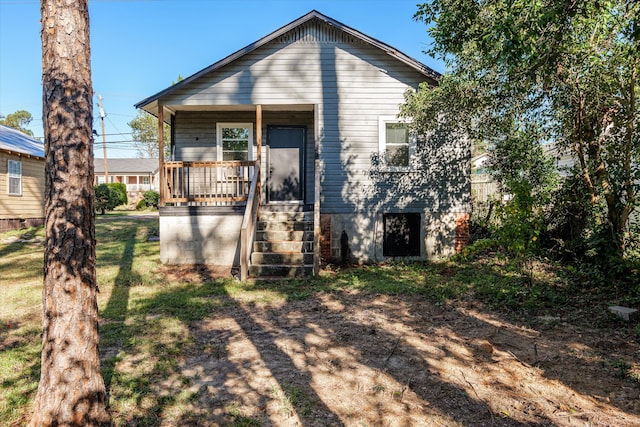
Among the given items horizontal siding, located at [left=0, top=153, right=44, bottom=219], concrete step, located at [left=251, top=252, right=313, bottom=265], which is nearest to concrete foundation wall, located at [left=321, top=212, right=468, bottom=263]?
concrete step, located at [left=251, top=252, right=313, bottom=265]

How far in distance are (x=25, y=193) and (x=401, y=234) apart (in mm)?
14236

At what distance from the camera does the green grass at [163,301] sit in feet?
11.7

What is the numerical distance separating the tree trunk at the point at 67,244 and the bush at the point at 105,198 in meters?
23.3

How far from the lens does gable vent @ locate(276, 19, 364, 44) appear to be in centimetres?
1022

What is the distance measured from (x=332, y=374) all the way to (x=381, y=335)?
4.12 ft

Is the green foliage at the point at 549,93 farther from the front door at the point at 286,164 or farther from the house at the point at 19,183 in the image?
the house at the point at 19,183

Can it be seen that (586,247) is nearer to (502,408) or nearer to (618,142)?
(618,142)

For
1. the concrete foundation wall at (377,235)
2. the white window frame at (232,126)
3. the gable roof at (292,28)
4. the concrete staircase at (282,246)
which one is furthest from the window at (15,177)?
the concrete foundation wall at (377,235)

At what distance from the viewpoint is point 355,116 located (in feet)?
33.6

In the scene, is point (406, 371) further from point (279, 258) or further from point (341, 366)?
point (279, 258)

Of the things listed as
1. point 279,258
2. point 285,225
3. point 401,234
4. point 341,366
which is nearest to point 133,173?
point 285,225

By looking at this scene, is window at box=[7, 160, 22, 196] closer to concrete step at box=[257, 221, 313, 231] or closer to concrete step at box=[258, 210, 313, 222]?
concrete step at box=[258, 210, 313, 222]

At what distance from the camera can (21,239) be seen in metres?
13.0

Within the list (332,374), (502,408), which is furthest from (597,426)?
(332,374)
